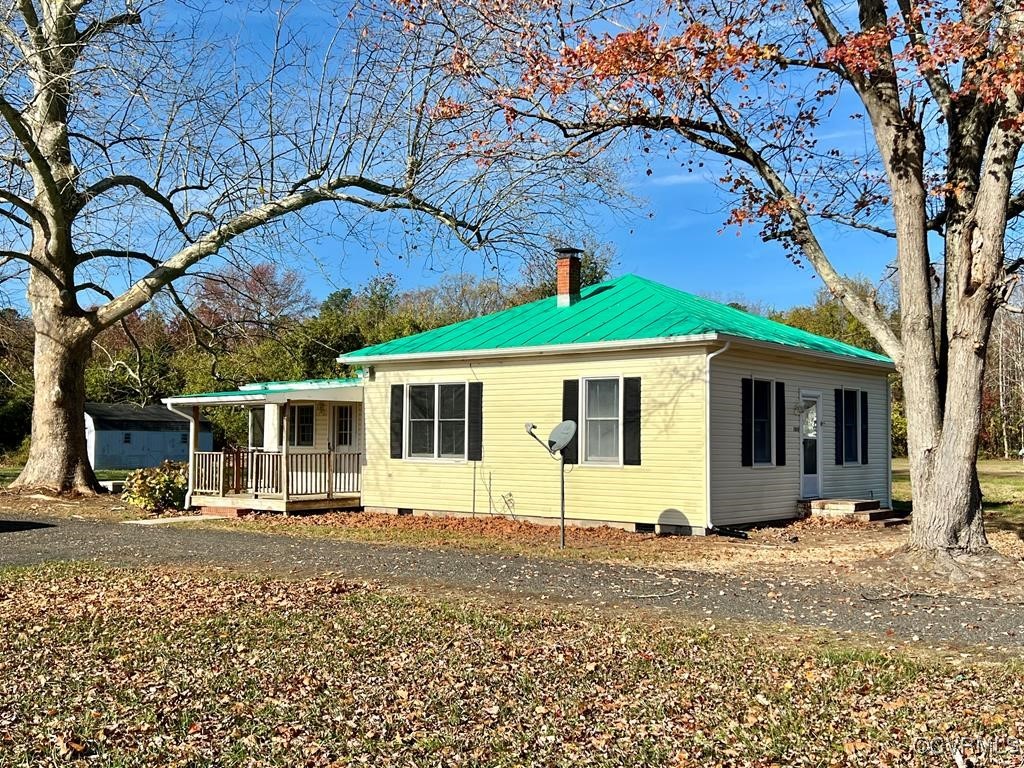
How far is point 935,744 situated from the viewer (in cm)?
479

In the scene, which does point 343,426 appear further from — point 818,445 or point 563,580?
point 563,580

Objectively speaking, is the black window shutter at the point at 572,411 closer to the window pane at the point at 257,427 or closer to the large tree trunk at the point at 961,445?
the large tree trunk at the point at 961,445

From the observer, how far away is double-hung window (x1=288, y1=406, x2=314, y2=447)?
19.7 metres

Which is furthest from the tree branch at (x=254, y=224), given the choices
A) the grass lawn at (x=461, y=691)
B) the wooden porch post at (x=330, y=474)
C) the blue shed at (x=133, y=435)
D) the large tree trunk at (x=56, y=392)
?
the blue shed at (x=133, y=435)

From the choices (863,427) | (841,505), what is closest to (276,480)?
(841,505)

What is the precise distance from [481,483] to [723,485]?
415cm

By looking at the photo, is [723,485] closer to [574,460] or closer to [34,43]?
[574,460]

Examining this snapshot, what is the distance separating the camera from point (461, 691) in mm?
5703

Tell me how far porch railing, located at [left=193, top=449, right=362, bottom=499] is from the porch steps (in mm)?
8067

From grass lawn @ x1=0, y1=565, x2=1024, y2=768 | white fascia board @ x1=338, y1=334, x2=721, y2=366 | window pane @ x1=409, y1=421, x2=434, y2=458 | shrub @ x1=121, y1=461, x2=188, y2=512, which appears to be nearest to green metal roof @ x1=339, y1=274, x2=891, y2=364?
white fascia board @ x1=338, y1=334, x2=721, y2=366

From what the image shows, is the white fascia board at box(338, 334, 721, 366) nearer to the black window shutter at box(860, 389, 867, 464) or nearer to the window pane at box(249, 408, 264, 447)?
the window pane at box(249, 408, 264, 447)

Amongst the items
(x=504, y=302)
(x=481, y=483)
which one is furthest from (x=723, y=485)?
(x=504, y=302)

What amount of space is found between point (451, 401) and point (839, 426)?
22.0 feet

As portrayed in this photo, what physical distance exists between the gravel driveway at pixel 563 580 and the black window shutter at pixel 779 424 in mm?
5490
